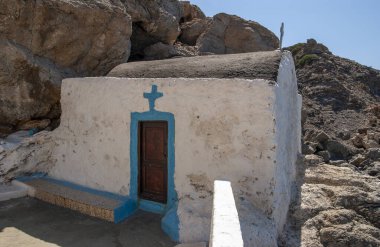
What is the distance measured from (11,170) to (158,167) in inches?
132

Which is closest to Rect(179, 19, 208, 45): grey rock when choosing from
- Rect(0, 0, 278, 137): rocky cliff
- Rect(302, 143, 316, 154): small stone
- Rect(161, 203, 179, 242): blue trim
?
Rect(0, 0, 278, 137): rocky cliff

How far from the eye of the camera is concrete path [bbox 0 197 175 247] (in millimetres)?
4660

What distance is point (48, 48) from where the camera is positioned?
7.96 metres

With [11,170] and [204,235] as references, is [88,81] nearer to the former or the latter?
[11,170]

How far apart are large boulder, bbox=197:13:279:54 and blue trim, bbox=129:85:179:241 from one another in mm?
13698

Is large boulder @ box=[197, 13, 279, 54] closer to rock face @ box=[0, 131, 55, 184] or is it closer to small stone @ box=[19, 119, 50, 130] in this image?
small stone @ box=[19, 119, 50, 130]

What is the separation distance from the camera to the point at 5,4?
705 centimetres

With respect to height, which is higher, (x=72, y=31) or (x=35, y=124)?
(x=72, y=31)

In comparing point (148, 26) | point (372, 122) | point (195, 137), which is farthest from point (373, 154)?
point (195, 137)

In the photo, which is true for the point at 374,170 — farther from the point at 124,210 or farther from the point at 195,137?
the point at 124,210

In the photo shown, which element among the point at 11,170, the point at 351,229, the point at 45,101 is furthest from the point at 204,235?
the point at 45,101

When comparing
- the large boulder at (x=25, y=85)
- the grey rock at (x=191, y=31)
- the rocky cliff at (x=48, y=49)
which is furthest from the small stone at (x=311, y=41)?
the large boulder at (x=25, y=85)

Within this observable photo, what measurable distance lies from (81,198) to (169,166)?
5.89 feet

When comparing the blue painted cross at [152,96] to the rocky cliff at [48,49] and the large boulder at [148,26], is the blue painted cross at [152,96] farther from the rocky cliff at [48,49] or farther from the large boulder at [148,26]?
the large boulder at [148,26]
